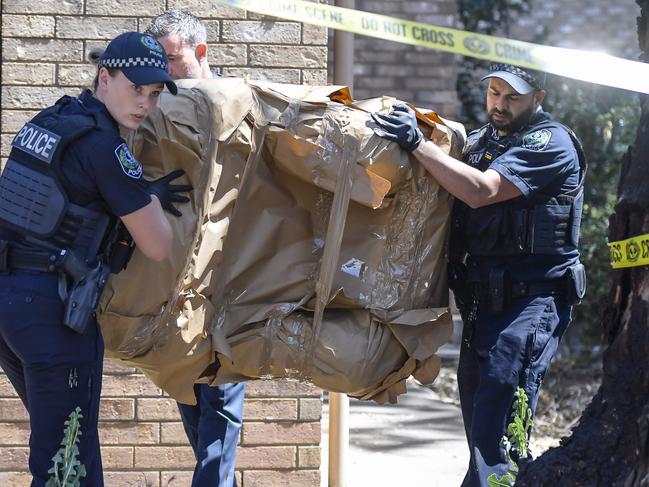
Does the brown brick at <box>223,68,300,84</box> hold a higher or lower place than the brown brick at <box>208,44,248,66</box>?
lower

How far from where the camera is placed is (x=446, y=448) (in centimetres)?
593

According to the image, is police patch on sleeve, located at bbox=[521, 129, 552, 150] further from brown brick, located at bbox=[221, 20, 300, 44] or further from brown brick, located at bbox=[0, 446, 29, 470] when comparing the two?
Result: brown brick, located at bbox=[0, 446, 29, 470]

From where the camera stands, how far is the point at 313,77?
4.48 meters

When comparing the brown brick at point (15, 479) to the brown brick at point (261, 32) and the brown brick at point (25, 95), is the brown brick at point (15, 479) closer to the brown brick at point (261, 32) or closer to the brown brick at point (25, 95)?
the brown brick at point (25, 95)

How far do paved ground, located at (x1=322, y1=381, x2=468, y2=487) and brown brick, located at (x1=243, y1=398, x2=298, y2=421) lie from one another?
600 millimetres

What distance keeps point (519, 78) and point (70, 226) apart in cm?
161

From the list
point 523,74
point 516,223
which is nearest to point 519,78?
point 523,74

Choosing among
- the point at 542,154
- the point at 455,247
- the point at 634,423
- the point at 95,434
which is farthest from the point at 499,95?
the point at 95,434

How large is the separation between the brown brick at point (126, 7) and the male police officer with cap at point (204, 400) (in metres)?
0.51

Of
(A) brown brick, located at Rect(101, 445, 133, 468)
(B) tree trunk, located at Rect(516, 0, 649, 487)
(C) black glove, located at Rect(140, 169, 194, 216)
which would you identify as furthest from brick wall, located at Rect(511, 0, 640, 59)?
(B) tree trunk, located at Rect(516, 0, 649, 487)

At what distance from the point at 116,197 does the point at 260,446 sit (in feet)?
6.15

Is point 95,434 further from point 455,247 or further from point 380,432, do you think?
point 380,432

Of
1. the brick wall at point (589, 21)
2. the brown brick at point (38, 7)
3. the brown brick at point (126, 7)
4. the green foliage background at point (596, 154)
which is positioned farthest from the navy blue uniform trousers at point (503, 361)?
the brick wall at point (589, 21)

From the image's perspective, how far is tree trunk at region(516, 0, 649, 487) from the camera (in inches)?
102
